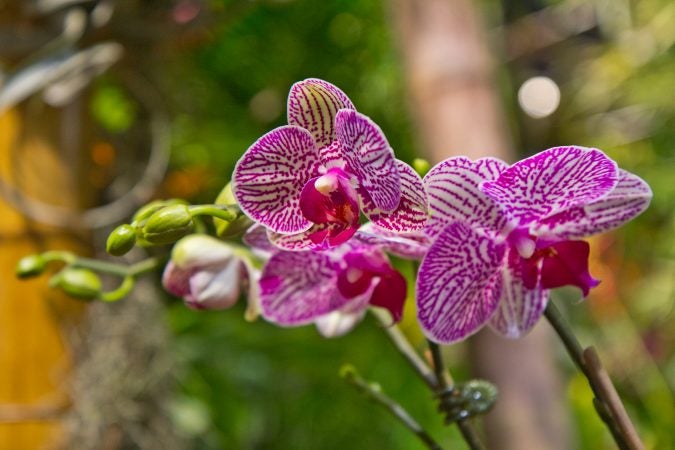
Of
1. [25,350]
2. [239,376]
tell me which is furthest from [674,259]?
[25,350]

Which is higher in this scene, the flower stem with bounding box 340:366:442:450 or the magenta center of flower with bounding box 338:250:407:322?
the magenta center of flower with bounding box 338:250:407:322

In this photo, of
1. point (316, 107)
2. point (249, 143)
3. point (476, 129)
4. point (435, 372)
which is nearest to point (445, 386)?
point (435, 372)

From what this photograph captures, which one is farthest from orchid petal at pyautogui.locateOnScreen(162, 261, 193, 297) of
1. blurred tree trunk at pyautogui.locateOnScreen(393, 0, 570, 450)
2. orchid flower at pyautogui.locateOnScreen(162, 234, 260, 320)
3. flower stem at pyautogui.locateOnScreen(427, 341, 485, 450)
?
blurred tree trunk at pyautogui.locateOnScreen(393, 0, 570, 450)

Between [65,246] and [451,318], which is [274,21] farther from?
[451,318]

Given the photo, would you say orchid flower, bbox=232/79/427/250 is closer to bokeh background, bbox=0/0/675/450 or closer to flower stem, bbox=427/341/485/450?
flower stem, bbox=427/341/485/450

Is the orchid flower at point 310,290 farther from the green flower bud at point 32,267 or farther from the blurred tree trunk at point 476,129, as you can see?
the blurred tree trunk at point 476,129

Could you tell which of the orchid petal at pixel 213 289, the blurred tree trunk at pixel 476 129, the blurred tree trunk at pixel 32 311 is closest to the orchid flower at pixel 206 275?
the orchid petal at pixel 213 289

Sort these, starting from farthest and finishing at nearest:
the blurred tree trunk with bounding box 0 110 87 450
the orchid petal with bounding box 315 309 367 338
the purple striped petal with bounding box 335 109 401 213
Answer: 1. the blurred tree trunk with bounding box 0 110 87 450
2. the orchid petal with bounding box 315 309 367 338
3. the purple striped petal with bounding box 335 109 401 213

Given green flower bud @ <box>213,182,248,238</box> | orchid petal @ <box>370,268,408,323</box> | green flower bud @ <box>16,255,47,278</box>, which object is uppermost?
green flower bud @ <box>213,182,248,238</box>
